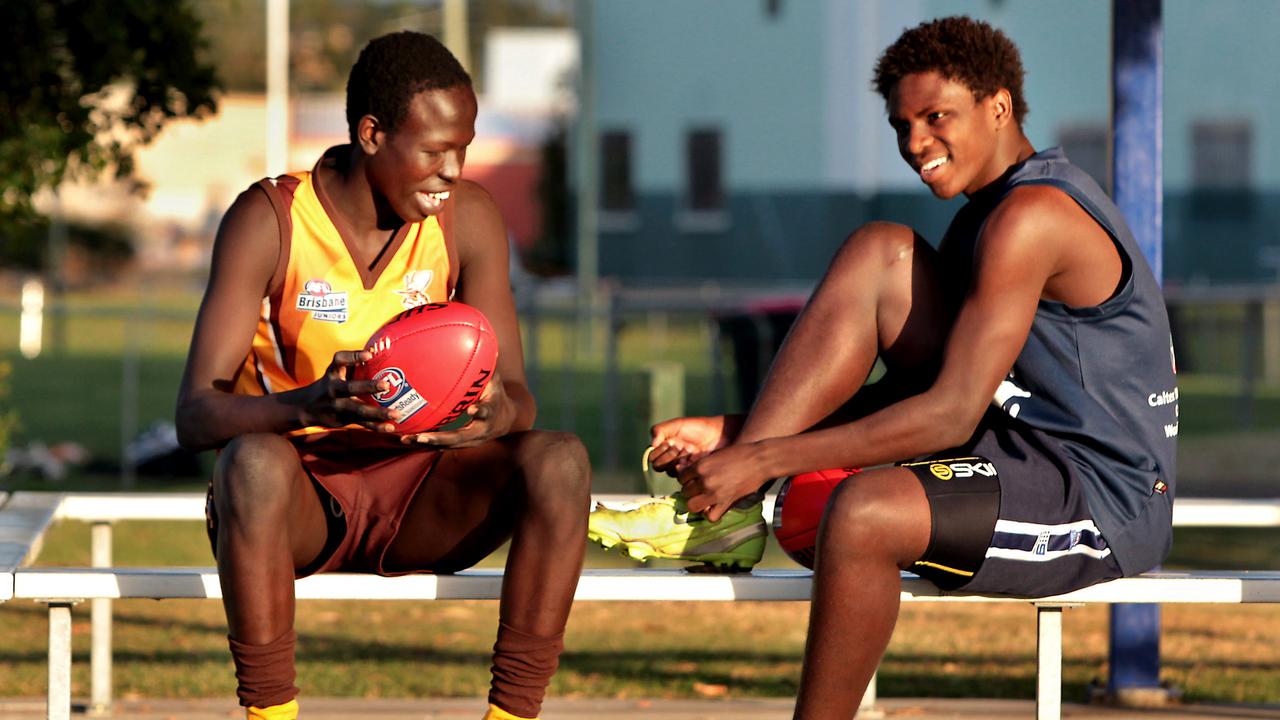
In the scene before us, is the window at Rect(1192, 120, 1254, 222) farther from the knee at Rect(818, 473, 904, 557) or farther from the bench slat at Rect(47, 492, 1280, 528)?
the knee at Rect(818, 473, 904, 557)

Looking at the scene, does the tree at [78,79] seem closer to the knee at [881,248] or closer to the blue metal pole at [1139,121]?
the blue metal pole at [1139,121]

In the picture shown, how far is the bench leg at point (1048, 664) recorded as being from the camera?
11.9 feet

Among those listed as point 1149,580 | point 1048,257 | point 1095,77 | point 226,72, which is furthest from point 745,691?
point 226,72

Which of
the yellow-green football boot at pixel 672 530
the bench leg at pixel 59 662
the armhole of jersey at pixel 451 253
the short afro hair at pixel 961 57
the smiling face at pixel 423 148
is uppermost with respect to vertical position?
the short afro hair at pixel 961 57

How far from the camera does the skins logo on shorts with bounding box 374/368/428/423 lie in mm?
3311

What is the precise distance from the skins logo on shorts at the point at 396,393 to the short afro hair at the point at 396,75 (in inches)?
21.3

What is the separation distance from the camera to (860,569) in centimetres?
318

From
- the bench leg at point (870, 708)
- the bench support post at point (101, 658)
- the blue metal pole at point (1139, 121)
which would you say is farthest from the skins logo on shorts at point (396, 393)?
the blue metal pole at point (1139, 121)

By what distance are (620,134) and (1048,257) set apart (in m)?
22.7

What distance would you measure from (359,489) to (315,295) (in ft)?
1.33

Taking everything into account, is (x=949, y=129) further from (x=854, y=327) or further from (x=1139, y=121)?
(x=1139, y=121)

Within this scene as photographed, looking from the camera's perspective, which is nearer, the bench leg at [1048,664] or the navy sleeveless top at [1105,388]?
the navy sleeveless top at [1105,388]

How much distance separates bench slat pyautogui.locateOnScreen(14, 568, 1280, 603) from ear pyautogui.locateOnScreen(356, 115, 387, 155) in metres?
0.87

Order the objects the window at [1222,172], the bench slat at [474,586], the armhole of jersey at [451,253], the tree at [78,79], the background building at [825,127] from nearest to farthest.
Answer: the bench slat at [474,586] < the armhole of jersey at [451,253] < the tree at [78,79] < the background building at [825,127] < the window at [1222,172]
